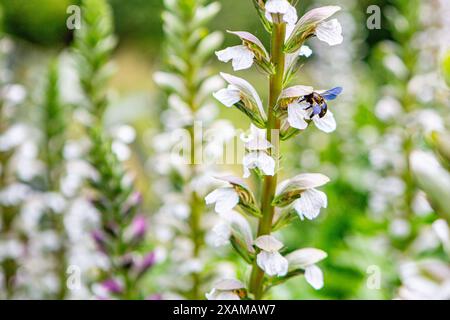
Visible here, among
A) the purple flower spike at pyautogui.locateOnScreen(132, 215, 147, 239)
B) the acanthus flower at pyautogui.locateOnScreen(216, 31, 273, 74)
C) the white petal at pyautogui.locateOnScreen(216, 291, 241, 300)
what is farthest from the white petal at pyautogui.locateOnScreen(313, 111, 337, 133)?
the purple flower spike at pyautogui.locateOnScreen(132, 215, 147, 239)

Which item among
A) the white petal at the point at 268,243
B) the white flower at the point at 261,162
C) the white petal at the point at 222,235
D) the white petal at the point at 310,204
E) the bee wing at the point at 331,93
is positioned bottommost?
the white petal at the point at 268,243

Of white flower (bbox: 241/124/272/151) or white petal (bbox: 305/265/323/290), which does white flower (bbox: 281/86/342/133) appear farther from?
white petal (bbox: 305/265/323/290)

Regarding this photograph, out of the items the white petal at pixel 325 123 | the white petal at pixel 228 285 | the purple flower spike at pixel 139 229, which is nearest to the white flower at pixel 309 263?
the white petal at pixel 228 285

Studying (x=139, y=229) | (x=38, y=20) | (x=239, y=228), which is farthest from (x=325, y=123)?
(x=38, y=20)

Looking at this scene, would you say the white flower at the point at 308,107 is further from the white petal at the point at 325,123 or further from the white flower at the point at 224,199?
the white flower at the point at 224,199

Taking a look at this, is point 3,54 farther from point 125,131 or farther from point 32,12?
point 32,12
